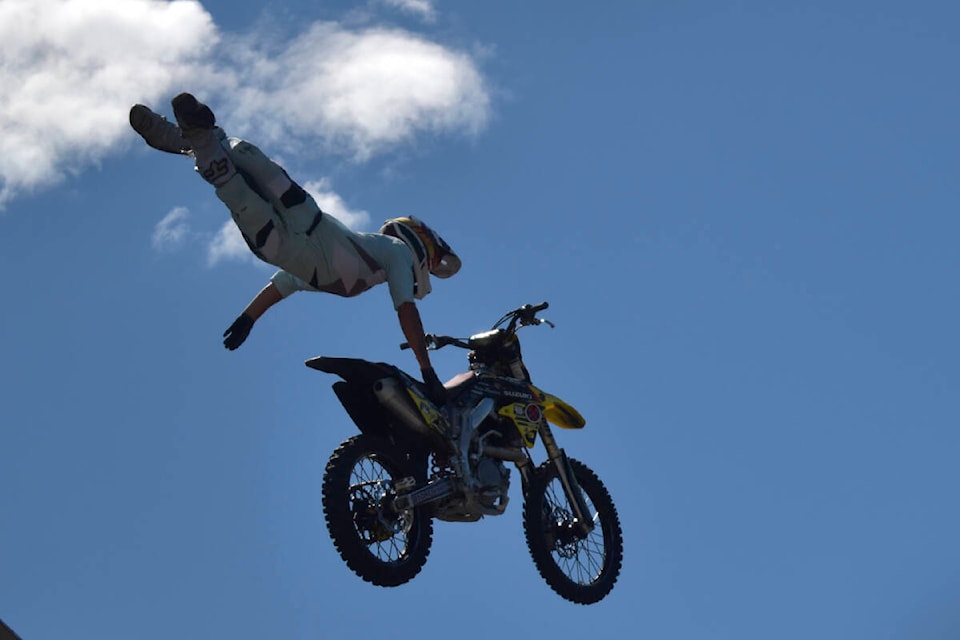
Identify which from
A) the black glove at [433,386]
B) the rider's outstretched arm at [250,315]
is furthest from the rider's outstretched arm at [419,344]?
the rider's outstretched arm at [250,315]

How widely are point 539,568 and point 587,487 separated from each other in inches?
64.4

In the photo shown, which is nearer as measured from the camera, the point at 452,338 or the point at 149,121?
the point at 149,121

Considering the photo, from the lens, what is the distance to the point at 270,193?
Answer: 67.1 ft

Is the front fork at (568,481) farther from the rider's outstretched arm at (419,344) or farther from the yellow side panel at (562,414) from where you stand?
the rider's outstretched arm at (419,344)

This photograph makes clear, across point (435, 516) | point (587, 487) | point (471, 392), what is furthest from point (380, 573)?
point (587, 487)

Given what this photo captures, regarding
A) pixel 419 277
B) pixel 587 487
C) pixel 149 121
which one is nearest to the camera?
pixel 149 121

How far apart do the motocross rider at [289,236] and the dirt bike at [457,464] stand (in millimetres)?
560

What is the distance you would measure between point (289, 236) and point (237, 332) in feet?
4.99

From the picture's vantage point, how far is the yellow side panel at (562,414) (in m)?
23.2

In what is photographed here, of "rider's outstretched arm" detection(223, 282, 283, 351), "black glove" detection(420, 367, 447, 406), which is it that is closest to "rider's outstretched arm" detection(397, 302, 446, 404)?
"black glove" detection(420, 367, 447, 406)

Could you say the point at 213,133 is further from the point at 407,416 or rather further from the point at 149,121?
the point at 407,416

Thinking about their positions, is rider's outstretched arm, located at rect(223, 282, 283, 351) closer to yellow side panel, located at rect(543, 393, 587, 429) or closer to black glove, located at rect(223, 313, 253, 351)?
black glove, located at rect(223, 313, 253, 351)

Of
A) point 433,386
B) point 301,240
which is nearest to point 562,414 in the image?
point 433,386

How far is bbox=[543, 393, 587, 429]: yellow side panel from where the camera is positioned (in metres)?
23.2
